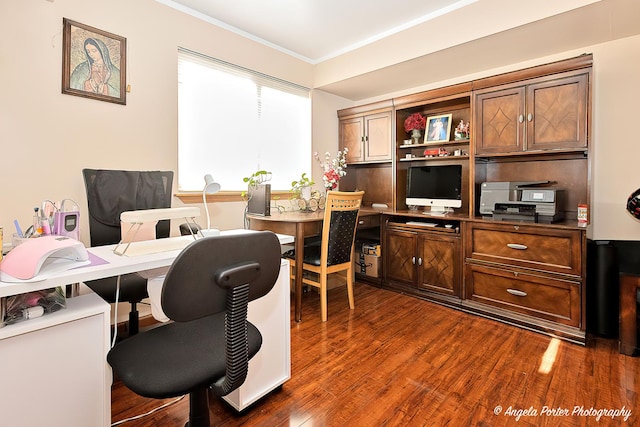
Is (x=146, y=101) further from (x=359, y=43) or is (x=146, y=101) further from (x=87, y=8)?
(x=359, y=43)

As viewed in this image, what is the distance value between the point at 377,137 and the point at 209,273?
3.22m

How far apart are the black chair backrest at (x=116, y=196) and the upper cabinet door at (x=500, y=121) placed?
2666mm

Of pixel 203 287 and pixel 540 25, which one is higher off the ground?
pixel 540 25

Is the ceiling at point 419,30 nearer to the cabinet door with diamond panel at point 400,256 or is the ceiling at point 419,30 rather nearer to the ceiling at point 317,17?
the ceiling at point 317,17

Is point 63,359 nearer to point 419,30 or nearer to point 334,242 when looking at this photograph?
point 334,242

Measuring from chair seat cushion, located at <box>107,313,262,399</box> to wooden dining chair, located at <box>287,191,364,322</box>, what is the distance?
1532mm

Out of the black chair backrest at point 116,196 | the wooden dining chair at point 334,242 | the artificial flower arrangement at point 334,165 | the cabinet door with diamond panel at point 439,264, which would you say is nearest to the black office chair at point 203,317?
the black chair backrest at point 116,196

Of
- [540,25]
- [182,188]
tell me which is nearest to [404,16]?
[540,25]

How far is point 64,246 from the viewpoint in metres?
1.05

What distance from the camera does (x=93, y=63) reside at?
7.47ft

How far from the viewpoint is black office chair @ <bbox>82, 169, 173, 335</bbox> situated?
188cm

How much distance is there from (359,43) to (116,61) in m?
2.21

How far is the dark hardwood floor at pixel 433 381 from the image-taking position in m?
1.57

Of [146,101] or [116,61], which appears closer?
[116,61]
